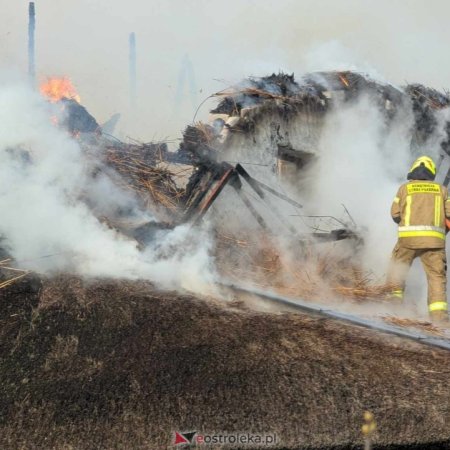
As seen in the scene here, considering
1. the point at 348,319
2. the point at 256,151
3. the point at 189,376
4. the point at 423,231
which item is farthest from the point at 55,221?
the point at 423,231

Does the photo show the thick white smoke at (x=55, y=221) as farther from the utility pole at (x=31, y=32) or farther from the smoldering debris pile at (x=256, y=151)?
the utility pole at (x=31, y=32)

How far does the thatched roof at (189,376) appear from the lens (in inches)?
114

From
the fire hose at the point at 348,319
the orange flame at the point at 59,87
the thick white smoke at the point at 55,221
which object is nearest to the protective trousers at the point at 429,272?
the fire hose at the point at 348,319

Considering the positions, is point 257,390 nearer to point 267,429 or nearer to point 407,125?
point 267,429

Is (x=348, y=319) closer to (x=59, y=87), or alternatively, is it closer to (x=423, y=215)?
(x=423, y=215)

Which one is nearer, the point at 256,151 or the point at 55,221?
the point at 55,221

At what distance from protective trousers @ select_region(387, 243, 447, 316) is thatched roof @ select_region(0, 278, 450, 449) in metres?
2.00

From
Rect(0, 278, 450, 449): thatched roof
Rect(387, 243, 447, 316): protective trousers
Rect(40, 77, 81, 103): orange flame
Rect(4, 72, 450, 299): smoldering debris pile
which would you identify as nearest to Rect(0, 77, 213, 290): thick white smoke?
Rect(4, 72, 450, 299): smoldering debris pile

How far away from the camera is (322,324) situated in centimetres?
430

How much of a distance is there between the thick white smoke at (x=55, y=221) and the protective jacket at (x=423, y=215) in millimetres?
2474

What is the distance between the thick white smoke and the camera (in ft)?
16.2

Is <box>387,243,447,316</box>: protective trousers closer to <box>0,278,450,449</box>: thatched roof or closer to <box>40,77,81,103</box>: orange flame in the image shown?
<box>0,278,450,449</box>: thatched roof

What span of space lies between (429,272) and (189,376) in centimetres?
389

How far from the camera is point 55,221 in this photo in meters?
5.16
